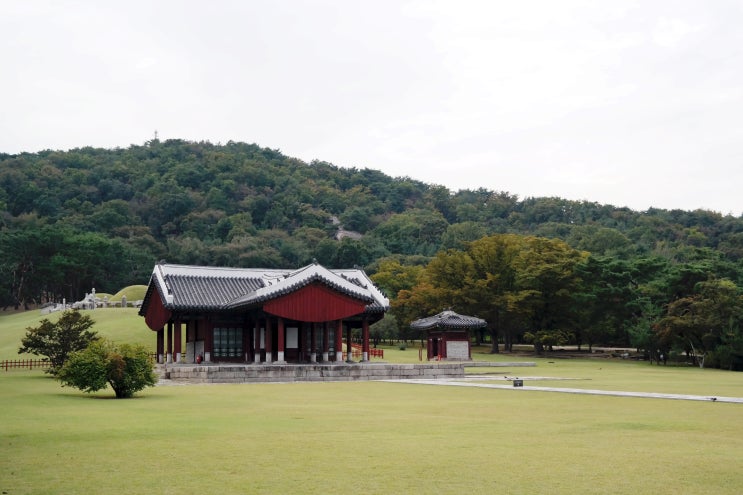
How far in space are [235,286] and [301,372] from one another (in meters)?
12.6

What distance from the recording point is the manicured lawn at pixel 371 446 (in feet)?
30.8

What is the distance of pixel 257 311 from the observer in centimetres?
4100

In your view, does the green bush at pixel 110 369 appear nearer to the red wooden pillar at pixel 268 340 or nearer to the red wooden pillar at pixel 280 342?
the red wooden pillar at pixel 280 342

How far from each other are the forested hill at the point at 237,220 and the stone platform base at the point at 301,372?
40.2 metres

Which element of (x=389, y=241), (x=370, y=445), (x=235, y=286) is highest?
(x=389, y=241)

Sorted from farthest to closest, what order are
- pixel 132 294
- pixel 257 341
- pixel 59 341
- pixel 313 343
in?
pixel 132 294, pixel 313 343, pixel 257 341, pixel 59 341

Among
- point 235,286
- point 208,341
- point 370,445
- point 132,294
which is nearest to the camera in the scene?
point 370,445

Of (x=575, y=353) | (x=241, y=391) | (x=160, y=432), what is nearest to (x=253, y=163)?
(x=575, y=353)

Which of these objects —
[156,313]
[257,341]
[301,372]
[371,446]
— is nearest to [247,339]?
[257,341]

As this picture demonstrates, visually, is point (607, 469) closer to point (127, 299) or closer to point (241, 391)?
point (241, 391)

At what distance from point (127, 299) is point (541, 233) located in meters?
78.3

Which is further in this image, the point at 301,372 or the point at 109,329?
the point at 109,329

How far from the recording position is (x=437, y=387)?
94.2 feet

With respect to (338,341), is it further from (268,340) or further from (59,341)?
(59,341)
